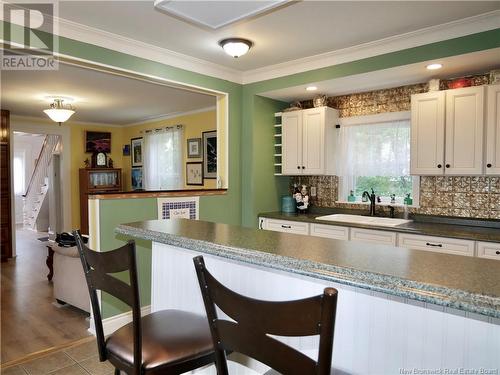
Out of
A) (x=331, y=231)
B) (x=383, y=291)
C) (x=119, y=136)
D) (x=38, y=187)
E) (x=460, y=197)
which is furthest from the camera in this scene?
(x=38, y=187)

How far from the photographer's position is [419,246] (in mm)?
3025

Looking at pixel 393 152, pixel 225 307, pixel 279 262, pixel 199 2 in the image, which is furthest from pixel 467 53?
pixel 225 307

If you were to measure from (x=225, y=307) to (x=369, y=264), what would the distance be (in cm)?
42

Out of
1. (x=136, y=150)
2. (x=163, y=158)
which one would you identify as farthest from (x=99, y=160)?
(x=163, y=158)

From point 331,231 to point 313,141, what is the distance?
1.09 m

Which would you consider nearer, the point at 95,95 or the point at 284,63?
the point at 284,63

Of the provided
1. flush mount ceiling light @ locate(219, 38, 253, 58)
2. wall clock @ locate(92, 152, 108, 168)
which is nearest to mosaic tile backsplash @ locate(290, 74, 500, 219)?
flush mount ceiling light @ locate(219, 38, 253, 58)

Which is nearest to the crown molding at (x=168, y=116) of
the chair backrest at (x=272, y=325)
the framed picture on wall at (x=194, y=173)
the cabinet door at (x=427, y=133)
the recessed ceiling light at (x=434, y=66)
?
the framed picture on wall at (x=194, y=173)

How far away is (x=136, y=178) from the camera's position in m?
7.84

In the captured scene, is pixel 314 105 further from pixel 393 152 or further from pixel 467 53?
pixel 467 53

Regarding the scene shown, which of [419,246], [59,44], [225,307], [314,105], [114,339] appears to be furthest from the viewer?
[314,105]

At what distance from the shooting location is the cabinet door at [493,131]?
9.45 ft

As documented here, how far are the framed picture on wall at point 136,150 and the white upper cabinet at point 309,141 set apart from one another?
4.38 m

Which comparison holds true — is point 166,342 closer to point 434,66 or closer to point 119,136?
point 434,66
